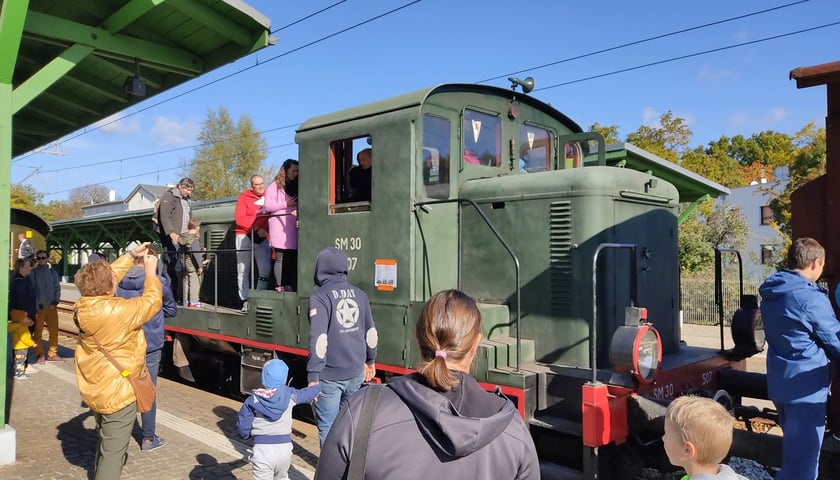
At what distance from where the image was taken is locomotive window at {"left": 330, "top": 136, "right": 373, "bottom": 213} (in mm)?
5789

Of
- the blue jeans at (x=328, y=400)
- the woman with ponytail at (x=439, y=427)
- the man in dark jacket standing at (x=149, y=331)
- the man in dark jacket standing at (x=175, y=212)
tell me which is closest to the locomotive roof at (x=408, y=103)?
the man in dark jacket standing at (x=149, y=331)

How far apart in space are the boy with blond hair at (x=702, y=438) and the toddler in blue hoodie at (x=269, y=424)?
2.56 metres

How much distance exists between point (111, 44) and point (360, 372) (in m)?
4.45

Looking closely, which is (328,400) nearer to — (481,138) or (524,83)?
(481,138)

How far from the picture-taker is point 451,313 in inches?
74.3

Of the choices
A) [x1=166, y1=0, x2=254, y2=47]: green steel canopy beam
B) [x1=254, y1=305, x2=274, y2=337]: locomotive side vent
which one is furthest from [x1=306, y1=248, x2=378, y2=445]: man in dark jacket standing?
[x1=166, y1=0, x2=254, y2=47]: green steel canopy beam

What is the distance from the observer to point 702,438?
2.22m

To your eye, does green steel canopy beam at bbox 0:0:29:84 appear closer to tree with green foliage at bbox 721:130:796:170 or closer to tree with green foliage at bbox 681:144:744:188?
tree with green foliage at bbox 681:144:744:188

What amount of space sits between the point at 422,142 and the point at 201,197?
50.5 m

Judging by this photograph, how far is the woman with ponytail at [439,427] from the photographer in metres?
1.68

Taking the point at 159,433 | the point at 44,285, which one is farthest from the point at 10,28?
the point at 44,285

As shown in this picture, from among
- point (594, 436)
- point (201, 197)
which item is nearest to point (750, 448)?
point (594, 436)

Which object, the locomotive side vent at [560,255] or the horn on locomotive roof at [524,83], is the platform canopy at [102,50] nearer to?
the horn on locomotive roof at [524,83]

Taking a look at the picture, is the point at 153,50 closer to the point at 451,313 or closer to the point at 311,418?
the point at 311,418
